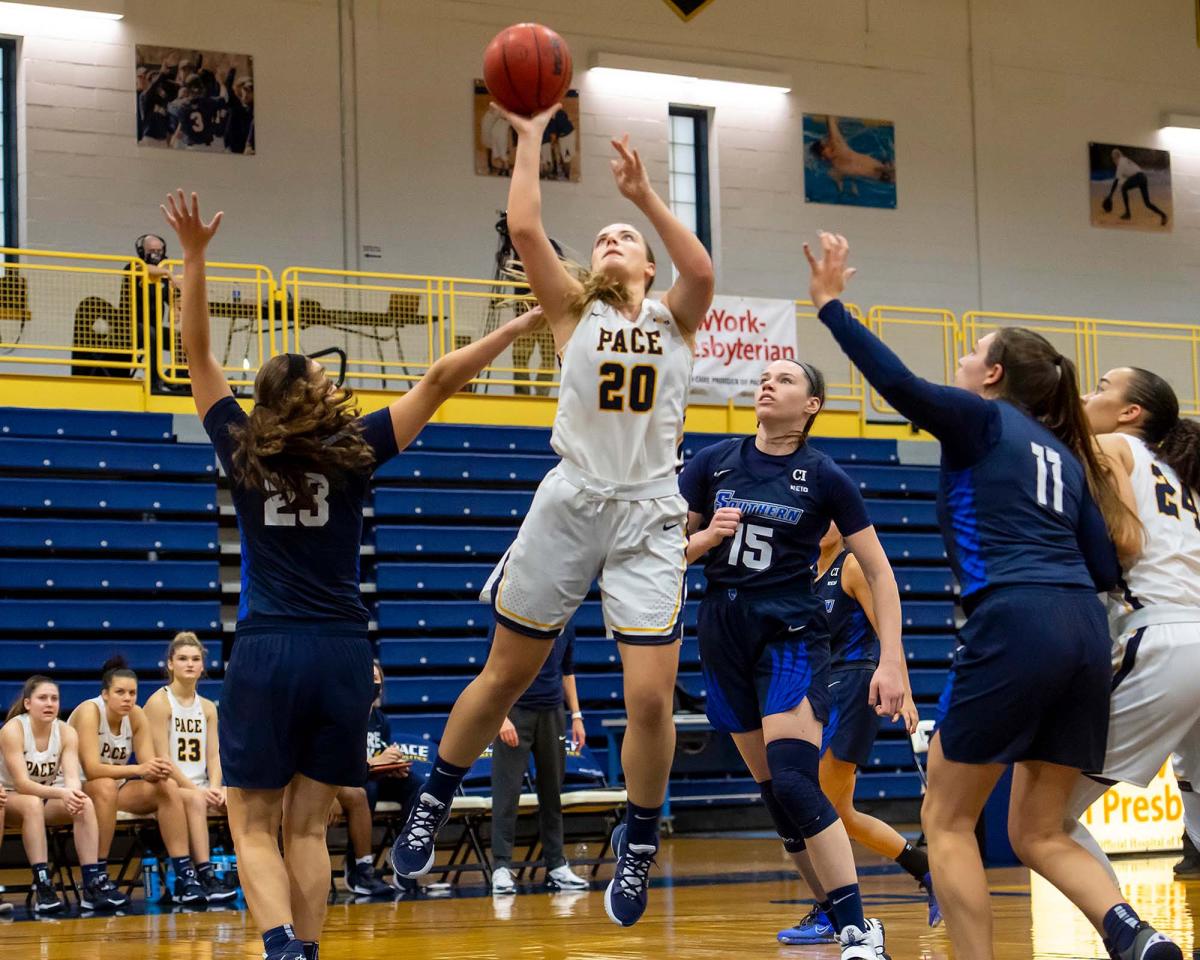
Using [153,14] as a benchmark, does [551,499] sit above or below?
below

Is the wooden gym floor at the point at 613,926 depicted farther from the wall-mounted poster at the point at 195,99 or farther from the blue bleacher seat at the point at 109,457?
the wall-mounted poster at the point at 195,99

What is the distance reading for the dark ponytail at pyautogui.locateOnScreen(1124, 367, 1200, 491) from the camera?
198 inches

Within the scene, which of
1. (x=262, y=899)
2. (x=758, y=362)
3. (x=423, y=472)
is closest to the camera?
(x=262, y=899)

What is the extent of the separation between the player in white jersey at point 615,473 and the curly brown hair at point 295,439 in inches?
23.4

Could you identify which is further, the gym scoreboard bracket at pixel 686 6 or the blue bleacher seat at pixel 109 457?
the gym scoreboard bracket at pixel 686 6

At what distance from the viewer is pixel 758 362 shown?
15.0 meters

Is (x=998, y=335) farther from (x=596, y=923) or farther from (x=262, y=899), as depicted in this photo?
(x=596, y=923)

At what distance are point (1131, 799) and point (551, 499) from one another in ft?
23.7

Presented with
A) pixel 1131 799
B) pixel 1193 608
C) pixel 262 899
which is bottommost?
pixel 1131 799

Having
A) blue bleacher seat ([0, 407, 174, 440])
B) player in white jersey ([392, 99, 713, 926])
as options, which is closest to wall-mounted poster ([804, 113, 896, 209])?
blue bleacher seat ([0, 407, 174, 440])

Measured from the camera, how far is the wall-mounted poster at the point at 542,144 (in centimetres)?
1675

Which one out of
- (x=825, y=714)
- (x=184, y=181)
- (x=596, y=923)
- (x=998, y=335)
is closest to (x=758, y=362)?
(x=184, y=181)

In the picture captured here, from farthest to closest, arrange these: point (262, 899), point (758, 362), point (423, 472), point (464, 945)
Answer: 1. point (758, 362)
2. point (423, 472)
3. point (464, 945)
4. point (262, 899)

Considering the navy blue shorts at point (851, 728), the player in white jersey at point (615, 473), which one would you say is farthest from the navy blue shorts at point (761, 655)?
the navy blue shorts at point (851, 728)
